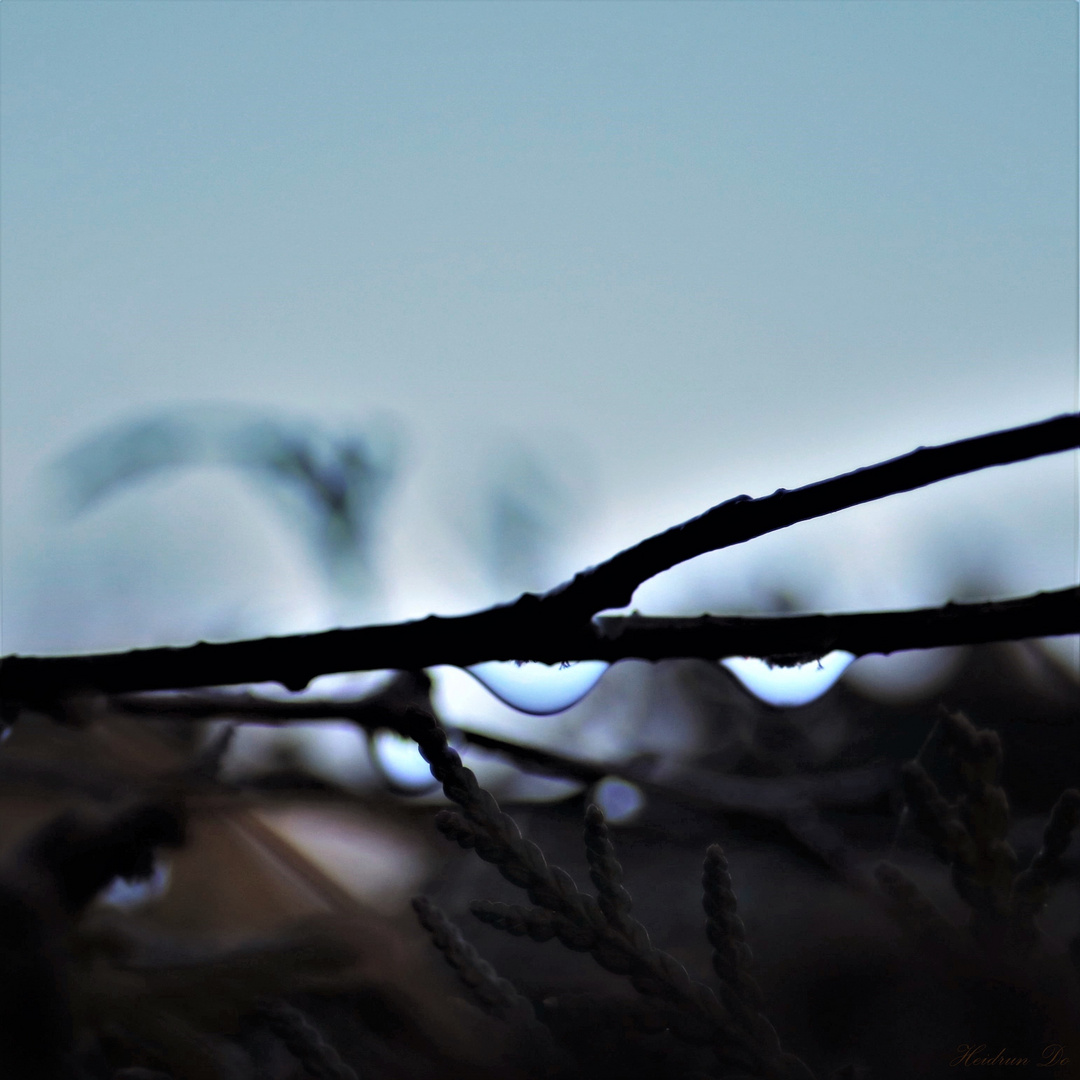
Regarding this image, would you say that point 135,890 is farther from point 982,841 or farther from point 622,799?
point 982,841

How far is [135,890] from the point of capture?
49cm

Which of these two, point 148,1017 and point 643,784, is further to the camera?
point 643,784

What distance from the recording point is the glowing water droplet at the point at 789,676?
35cm

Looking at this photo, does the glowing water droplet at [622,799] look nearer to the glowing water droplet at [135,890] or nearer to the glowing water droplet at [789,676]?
the glowing water droplet at [789,676]

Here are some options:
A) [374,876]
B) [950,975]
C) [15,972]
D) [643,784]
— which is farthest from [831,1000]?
[15,972]

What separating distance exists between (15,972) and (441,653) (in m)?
0.35

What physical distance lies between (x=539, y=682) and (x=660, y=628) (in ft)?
0.23

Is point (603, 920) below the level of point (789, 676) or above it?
below

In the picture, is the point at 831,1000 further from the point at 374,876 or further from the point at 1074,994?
the point at 374,876

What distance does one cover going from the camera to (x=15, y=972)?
44 cm

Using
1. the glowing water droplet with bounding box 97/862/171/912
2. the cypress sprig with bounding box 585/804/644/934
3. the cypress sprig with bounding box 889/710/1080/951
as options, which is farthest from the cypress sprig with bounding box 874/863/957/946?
the glowing water droplet with bounding box 97/862/171/912

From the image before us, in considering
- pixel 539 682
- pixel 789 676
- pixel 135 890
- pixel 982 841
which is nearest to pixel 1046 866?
pixel 982 841

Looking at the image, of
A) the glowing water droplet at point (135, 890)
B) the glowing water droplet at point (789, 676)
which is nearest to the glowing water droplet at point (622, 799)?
the glowing water droplet at point (789, 676)

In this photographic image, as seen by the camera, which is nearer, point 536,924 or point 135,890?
point 536,924
